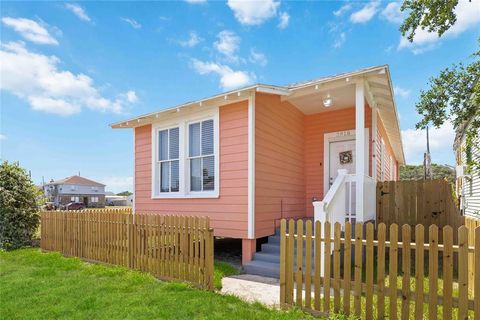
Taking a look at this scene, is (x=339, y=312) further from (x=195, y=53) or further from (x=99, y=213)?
(x=195, y=53)

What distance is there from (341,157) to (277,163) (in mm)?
2339

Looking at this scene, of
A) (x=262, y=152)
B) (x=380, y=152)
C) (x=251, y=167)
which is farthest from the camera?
(x=380, y=152)

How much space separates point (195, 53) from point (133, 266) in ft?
31.9

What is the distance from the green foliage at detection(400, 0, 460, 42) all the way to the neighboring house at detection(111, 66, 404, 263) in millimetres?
2390

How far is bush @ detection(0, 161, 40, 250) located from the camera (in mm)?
9430

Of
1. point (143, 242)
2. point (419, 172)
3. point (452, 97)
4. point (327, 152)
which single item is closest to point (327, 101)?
point (327, 152)

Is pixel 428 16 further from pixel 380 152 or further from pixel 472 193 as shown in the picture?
pixel 472 193

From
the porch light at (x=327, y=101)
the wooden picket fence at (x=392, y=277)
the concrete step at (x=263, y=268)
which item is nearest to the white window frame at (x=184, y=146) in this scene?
the concrete step at (x=263, y=268)

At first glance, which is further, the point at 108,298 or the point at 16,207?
the point at 16,207

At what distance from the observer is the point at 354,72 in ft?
19.4

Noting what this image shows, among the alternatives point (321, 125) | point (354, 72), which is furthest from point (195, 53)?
point (354, 72)

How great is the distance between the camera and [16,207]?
9781mm

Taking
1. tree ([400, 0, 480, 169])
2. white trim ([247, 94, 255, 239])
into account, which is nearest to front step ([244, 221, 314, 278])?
white trim ([247, 94, 255, 239])

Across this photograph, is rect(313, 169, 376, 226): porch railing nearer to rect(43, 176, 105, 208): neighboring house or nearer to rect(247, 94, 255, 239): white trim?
rect(247, 94, 255, 239): white trim
